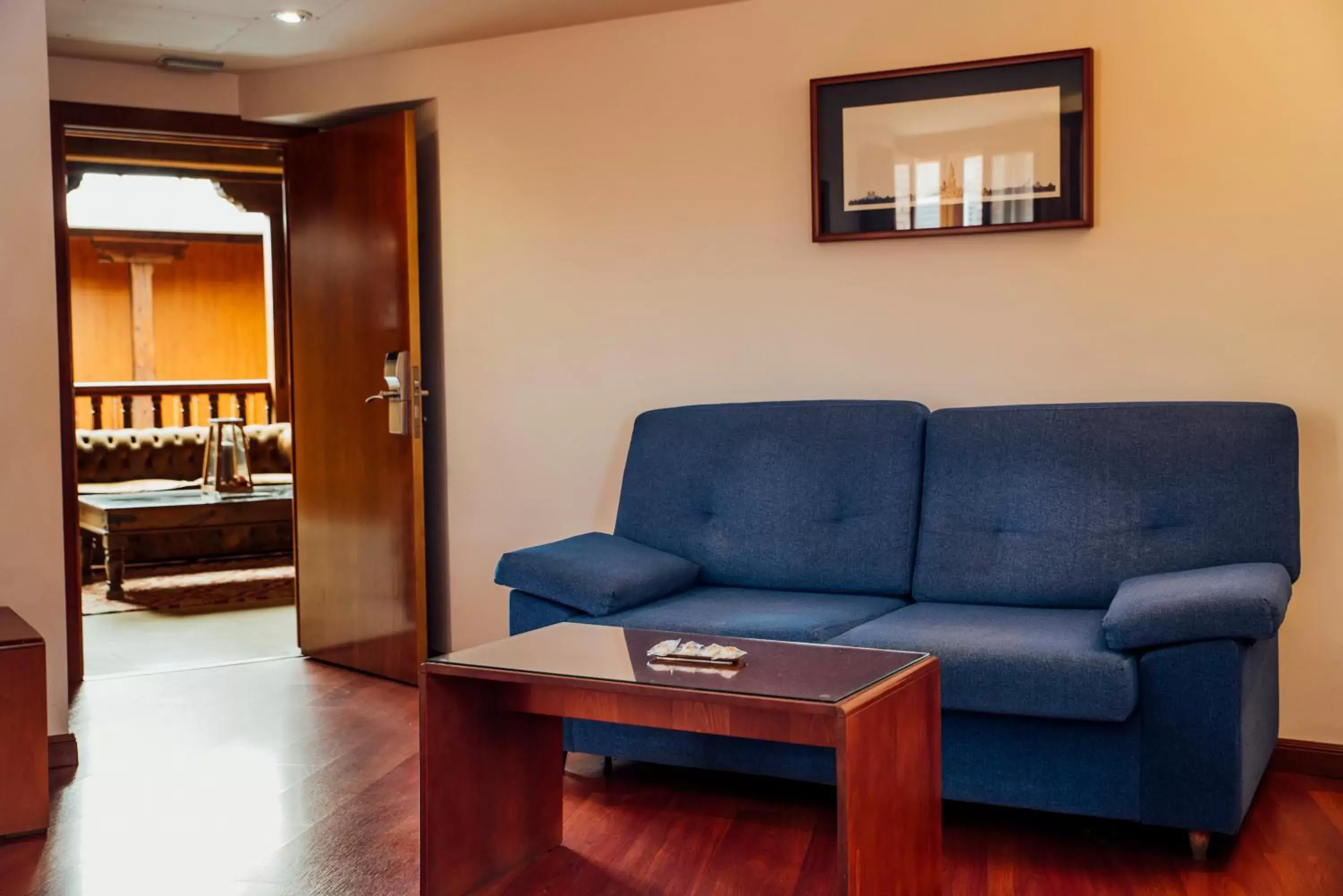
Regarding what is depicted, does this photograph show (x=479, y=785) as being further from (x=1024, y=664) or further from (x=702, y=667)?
(x=1024, y=664)

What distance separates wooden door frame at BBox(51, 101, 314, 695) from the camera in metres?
4.29

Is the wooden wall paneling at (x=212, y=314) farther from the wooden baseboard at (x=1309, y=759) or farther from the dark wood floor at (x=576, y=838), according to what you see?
the wooden baseboard at (x=1309, y=759)

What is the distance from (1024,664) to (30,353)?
2.65 m

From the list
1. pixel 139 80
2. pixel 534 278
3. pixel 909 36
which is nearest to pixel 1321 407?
pixel 909 36

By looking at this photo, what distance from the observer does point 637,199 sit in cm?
399

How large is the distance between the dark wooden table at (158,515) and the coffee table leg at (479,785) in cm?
366

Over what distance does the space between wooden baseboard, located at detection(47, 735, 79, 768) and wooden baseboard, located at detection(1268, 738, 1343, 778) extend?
10.2 feet

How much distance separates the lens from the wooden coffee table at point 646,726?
80.0 inches

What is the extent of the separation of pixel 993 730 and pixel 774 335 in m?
1.54

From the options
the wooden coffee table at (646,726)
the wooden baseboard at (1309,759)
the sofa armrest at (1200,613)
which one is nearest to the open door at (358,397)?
the wooden coffee table at (646,726)

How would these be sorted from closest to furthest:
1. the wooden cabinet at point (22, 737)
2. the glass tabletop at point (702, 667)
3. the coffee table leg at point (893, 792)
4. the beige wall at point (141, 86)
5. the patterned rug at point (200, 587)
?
the coffee table leg at point (893, 792), the glass tabletop at point (702, 667), the wooden cabinet at point (22, 737), the beige wall at point (141, 86), the patterned rug at point (200, 587)

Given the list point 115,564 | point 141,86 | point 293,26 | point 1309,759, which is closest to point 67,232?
point 141,86

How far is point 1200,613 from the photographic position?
2416 millimetres

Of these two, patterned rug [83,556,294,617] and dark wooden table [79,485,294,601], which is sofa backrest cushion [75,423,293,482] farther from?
dark wooden table [79,485,294,601]
